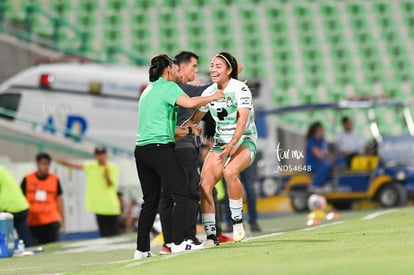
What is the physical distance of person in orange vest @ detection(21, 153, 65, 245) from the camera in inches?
706

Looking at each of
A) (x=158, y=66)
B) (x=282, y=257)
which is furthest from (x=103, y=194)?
(x=282, y=257)

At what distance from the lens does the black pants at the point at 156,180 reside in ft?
36.3

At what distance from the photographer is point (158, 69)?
1123 centimetres

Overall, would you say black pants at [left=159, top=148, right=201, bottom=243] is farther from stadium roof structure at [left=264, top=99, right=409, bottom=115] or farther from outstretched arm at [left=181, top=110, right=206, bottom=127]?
stadium roof structure at [left=264, top=99, right=409, bottom=115]

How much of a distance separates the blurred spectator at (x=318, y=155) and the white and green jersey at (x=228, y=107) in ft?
37.5

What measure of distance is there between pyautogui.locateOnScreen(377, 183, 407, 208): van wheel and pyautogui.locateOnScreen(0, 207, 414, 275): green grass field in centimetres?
819

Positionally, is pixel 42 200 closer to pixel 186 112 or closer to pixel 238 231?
pixel 186 112

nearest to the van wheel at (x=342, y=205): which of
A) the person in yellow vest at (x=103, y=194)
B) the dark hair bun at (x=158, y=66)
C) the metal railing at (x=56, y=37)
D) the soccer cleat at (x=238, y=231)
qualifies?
the person in yellow vest at (x=103, y=194)

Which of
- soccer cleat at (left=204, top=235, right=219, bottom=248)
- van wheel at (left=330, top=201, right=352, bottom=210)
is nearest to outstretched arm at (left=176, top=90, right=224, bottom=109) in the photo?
soccer cleat at (left=204, top=235, right=219, bottom=248)

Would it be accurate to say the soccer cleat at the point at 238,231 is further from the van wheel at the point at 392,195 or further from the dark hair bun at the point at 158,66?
the van wheel at the point at 392,195

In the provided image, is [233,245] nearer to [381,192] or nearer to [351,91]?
[381,192]

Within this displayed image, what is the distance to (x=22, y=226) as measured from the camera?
16281 mm

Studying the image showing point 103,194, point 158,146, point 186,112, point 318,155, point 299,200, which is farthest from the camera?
point 299,200

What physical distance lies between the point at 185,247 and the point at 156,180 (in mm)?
690
